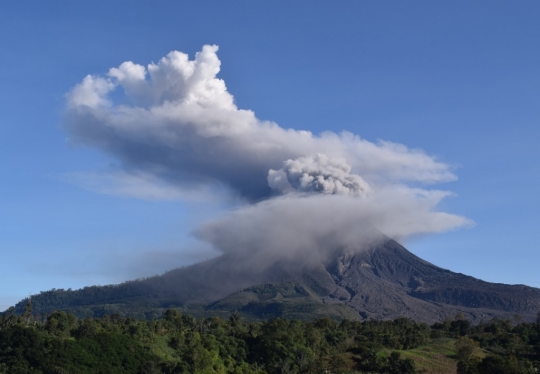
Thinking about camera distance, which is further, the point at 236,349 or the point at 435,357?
the point at 435,357

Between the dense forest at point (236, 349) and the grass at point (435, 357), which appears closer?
the dense forest at point (236, 349)

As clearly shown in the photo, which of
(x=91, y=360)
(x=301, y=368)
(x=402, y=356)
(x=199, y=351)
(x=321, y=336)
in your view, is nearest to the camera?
(x=91, y=360)

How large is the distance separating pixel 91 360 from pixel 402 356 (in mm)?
40281

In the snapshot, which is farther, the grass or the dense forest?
the grass

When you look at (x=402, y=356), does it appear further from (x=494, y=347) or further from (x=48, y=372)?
(x=48, y=372)

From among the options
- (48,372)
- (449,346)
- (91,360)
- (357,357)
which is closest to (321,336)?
(357,357)

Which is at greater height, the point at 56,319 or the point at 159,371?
the point at 56,319

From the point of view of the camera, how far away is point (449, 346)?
9512 cm

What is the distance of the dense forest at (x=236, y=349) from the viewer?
66375 mm

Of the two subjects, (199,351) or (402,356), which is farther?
(402,356)

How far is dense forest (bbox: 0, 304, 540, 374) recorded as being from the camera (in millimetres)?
66375

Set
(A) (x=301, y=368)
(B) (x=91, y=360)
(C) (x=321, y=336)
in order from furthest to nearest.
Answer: (C) (x=321, y=336)
(A) (x=301, y=368)
(B) (x=91, y=360)

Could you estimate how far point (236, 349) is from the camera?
84.4 metres

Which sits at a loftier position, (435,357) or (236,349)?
(236,349)
